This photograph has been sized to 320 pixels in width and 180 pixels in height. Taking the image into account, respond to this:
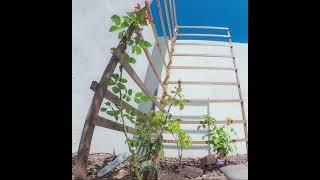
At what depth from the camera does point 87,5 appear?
2000 mm

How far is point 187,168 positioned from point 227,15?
1.28m

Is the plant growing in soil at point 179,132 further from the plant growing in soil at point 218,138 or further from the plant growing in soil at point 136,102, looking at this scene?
the plant growing in soil at point 218,138

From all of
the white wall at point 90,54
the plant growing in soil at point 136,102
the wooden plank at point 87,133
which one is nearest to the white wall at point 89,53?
the white wall at point 90,54

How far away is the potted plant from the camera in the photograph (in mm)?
2945

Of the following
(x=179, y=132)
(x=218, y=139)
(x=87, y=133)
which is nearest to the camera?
(x=87, y=133)

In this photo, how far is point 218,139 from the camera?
301 centimetres

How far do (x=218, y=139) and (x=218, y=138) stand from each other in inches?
0.5

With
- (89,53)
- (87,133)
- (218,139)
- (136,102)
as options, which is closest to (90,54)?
(89,53)

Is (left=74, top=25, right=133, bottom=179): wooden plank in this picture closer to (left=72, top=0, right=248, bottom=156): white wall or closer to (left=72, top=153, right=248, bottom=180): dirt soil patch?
(left=72, top=153, right=248, bottom=180): dirt soil patch

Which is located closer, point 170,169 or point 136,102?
point 136,102

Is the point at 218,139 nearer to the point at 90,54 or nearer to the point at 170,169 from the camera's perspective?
the point at 170,169
